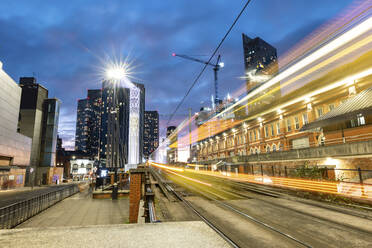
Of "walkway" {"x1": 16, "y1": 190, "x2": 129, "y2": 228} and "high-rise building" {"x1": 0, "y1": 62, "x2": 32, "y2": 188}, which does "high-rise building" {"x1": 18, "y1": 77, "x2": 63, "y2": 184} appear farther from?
"walkway" {"x1": 16, "y1": 190, "x2": 129, "y2": 228}

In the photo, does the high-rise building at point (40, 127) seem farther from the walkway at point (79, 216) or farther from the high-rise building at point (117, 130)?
the walkway at point (79, 216)

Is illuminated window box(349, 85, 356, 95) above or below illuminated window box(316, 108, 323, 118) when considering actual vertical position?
above

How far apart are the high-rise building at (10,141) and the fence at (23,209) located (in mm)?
29025

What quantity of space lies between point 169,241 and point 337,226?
654 cm

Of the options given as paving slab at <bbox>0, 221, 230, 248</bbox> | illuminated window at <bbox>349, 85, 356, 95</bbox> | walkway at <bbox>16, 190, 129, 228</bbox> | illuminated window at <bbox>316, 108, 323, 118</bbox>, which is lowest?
walkway at <bbox>16, 190, 129, 228</bbox>

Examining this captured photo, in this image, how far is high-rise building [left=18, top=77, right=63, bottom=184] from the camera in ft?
190

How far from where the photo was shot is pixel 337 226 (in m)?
7.96

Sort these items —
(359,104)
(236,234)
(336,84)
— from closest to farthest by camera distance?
(236,234) → (359,104) → (336,84)

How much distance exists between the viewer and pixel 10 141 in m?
42.4

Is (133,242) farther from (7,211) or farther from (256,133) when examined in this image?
(256,133)

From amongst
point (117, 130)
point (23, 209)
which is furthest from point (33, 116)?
point (23, 209)

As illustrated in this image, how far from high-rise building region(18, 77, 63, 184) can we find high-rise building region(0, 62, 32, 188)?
10.3 m

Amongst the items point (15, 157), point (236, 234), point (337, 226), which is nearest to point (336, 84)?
point (337, 226)

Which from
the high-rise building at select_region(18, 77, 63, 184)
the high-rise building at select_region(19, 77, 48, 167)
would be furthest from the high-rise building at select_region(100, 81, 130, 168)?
the high-rise building at select_region(19, 77, 48, 167)
